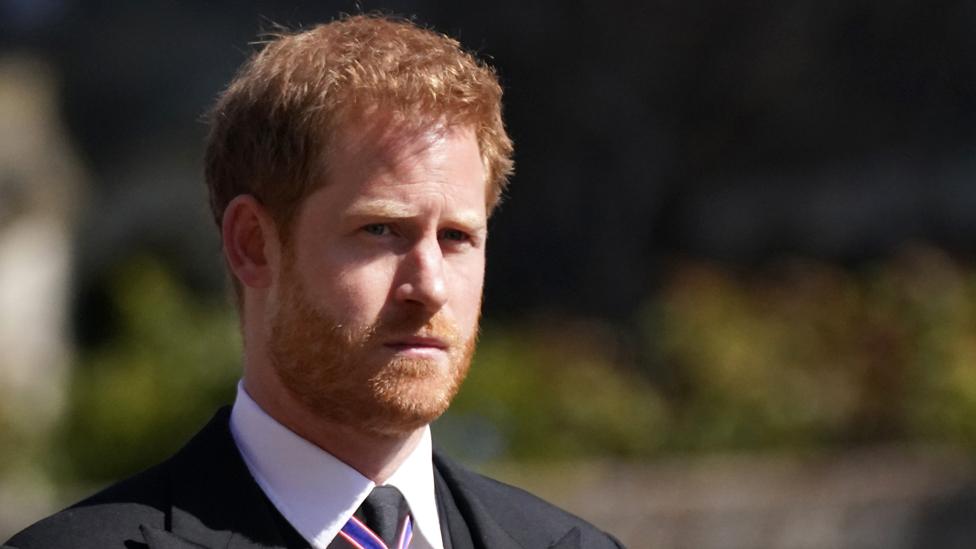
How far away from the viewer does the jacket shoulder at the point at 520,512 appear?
10.6 feet

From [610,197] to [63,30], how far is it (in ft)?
14.4

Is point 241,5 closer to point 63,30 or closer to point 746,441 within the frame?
point 63,30

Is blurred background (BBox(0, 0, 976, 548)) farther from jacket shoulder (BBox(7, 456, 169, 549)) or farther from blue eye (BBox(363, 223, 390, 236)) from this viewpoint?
blue eye (BBox(363, 223, 390, 236))

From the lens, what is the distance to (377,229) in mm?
2885

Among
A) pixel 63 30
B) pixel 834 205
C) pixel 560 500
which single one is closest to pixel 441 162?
pixel 560 500

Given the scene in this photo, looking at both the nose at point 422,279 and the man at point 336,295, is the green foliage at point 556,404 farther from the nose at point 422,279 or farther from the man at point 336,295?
the nose at point 422,279

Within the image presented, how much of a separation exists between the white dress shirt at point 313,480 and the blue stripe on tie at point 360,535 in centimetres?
1

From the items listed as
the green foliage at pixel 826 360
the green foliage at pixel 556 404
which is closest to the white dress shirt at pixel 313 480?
the green foliage at pixel 556 404

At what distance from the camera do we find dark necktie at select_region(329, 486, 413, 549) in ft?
9.53

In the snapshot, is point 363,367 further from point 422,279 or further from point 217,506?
point 217,506

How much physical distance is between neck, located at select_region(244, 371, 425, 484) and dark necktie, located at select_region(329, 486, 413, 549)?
0.03 meters

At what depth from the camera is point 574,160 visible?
1374 centimetres

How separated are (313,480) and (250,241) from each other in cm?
43

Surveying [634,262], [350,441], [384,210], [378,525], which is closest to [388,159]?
[384,210]
